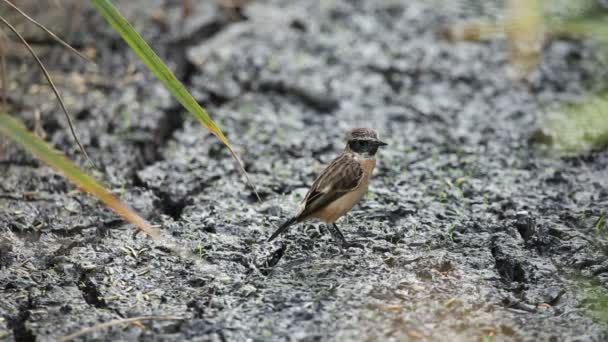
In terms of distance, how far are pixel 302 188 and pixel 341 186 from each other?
0.65 meters

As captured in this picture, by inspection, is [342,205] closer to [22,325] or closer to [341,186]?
[341,186]

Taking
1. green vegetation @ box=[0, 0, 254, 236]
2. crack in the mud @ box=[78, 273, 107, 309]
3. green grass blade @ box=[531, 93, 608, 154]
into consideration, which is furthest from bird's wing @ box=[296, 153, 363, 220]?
green grass blade @ box=[531, 93, 608, 154]

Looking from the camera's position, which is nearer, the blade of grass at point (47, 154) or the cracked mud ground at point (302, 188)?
the blade of grass at point (47, 154)

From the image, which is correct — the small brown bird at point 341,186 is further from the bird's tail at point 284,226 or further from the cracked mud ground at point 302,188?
the cracked mud ground at point 302,188

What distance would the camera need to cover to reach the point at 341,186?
3961 mm

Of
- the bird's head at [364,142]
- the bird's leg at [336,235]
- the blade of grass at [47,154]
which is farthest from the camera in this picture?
the bird's head at [364,142]

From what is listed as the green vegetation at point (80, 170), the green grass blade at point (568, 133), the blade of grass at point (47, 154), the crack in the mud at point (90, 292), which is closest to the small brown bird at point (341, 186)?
the green vegetation at point (80, 170)

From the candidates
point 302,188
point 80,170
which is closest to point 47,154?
point 80,170

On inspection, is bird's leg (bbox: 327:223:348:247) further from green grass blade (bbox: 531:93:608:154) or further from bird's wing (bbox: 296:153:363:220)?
green grass blade (bbox: 531:93:608:154)

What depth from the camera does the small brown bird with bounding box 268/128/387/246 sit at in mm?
3867

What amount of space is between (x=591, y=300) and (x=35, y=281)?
254cm

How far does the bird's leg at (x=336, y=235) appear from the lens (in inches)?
156

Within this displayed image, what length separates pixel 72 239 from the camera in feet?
13.0

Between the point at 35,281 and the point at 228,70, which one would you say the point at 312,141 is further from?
the point at 35,281
